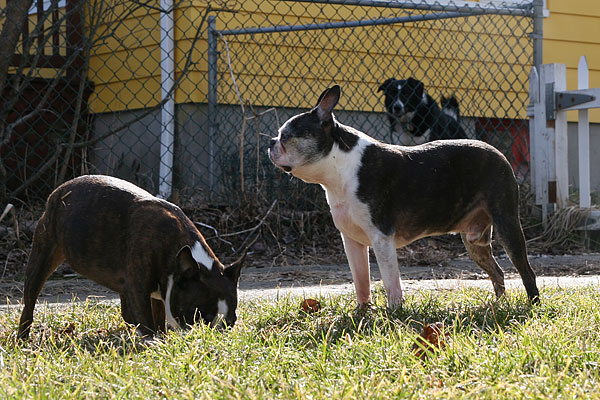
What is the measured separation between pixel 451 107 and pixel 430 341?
7.33 meters

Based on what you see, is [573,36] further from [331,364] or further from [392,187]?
[331,364]

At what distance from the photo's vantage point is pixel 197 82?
9578mm

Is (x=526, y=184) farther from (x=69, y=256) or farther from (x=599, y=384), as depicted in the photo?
(x=599, y=384)

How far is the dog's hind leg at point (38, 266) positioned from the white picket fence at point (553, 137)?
5.55 meters

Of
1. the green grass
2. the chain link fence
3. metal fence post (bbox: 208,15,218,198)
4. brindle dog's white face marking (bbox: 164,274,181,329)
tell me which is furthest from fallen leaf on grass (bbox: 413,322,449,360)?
Result: metal fence post (bbox: 208,15,218,198)

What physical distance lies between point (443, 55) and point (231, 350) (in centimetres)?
861

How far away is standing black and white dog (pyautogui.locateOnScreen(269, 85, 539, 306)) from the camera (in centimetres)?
461

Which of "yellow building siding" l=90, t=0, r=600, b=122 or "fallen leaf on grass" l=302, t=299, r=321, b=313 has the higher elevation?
"yellow building siding" l=90, t=0, r=600, b=122

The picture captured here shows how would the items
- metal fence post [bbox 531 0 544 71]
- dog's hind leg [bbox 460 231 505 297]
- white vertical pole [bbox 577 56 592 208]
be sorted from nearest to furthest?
1. dog's hind leg [bbox 460 231 505 297]
2. white vertical pole [bbox 577 56 592 208]
3. metal fence post [bbox 531 0 544 71]

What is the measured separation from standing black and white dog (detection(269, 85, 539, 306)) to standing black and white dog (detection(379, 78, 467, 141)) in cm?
479

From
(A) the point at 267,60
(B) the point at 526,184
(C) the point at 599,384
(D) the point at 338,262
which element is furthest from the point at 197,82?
(C) the point at 599,384

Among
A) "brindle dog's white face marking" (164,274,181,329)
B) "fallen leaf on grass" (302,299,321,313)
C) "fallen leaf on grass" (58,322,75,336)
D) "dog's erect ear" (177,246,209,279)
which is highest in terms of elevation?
"dog's erect ear" (177,246,209,279)

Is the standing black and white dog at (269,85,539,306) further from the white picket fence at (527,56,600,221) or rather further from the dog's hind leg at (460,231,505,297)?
the white picket fence at (527,56,600,221)

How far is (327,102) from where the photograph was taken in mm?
4660
